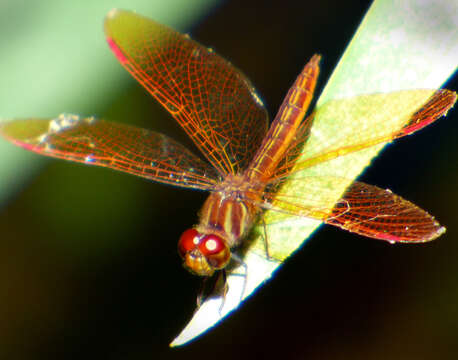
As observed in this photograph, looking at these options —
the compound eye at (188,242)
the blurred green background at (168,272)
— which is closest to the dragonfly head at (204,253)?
the compound eye at (188,242)

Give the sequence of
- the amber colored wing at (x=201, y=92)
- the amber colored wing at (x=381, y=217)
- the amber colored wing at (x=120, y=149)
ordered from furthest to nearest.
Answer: the amber colored wing at (x=201, y=92), the amber colored wing at (x=120, y=149), the amber colored wing at (x=381, y=217)

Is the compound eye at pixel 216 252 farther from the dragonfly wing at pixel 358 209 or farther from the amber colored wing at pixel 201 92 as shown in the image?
the amber colored wing at pixel 201 92

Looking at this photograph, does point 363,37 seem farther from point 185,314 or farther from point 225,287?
point 185,314

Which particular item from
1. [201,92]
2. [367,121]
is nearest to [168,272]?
[201,92]

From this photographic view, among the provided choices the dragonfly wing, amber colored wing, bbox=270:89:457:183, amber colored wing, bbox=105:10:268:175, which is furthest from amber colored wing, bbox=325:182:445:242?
amber colored wing, bbox=105:10:268:175

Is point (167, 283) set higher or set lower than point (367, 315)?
higher

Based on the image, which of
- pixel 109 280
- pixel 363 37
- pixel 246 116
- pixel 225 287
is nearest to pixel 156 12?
pixel 246 116

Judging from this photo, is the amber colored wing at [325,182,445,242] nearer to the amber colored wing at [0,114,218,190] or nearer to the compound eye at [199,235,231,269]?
the compound eye at [199,235,231,269]
